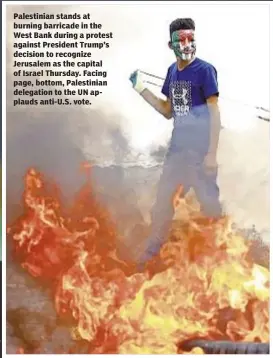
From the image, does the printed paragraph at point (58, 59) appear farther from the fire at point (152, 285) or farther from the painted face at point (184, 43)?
the fire at point (152, 285)

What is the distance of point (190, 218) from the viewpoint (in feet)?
5.61

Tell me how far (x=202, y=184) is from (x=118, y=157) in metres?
0.24

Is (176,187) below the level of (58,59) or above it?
below

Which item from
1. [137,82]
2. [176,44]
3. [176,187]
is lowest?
[176,187]

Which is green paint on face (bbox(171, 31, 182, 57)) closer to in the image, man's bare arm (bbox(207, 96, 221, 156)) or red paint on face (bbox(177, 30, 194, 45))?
red paint on face (bbox(177, 30, 194, 45))

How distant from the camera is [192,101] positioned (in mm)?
1721

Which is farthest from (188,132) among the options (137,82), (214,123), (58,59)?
(58,59)

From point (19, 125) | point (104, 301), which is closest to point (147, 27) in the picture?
point (19, 125)

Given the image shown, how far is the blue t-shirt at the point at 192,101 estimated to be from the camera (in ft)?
5.63

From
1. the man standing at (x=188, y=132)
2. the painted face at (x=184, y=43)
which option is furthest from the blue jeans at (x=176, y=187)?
the painted face at (x=184, y=43)

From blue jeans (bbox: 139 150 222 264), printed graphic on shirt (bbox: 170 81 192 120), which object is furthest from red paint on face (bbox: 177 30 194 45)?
blue jeans (bbox: 139 150 222 264)

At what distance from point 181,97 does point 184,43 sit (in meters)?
0.15

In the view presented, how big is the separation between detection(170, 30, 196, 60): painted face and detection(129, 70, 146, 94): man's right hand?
0.13 meters

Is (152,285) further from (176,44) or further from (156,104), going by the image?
(176,44)
